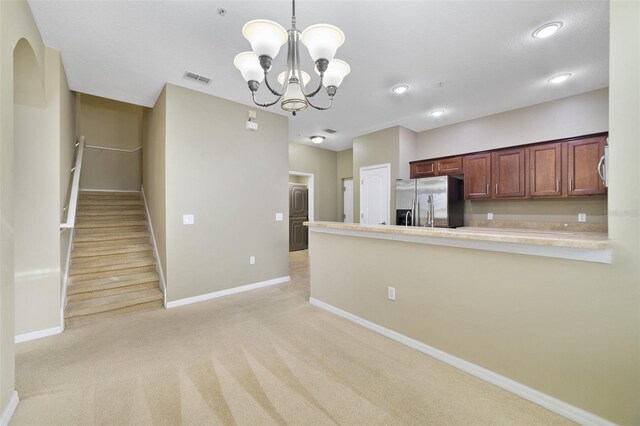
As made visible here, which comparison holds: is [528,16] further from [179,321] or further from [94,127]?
[94,127]

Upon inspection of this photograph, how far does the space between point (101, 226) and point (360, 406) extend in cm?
451

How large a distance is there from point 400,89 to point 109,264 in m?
4.56

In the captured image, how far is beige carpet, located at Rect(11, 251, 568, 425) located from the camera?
5.33ft

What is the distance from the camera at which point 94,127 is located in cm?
533

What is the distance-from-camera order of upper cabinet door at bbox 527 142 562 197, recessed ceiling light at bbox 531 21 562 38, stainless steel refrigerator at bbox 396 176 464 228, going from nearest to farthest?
1. recessed ceiling light at bbox 531 21 562 38
2. upper cabinet door at bbox 527 142 562 197
3. stainless steel refrigerator at bbox 396 176 464 228

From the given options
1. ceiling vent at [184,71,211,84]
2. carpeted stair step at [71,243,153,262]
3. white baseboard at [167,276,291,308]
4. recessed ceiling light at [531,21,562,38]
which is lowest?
white baseboard at [167,276,291,308]

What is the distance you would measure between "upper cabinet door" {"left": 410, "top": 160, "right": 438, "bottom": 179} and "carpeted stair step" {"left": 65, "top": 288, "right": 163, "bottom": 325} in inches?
186

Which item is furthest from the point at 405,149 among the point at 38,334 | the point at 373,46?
the point at 38,334

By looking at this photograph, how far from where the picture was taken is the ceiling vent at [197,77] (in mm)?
3148

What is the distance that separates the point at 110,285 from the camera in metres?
3.37

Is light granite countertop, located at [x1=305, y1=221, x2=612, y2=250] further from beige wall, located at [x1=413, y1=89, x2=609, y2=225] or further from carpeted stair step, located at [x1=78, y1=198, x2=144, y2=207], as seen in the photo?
carpeted stair step, located at [x1=78, y1=198, x2=144, y2=207]

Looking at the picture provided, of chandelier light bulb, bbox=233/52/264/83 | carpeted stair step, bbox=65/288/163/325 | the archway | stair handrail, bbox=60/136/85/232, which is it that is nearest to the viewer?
chandelier light bulb, bbox=233/52/264/83

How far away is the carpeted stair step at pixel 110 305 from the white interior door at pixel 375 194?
3885 millimetres

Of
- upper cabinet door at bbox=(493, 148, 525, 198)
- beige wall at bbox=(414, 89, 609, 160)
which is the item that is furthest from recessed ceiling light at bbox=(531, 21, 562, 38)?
upper cabinet door at bbox=(493, 148, 525, 198)
